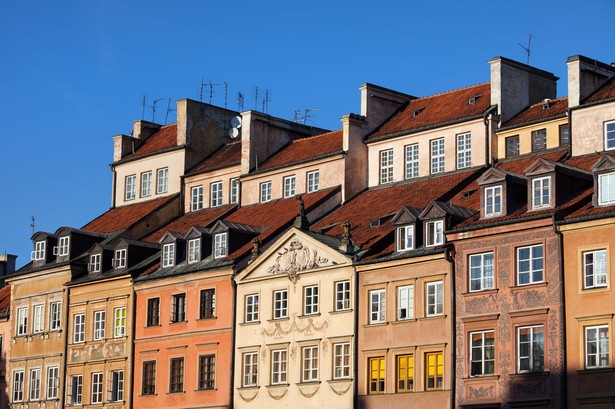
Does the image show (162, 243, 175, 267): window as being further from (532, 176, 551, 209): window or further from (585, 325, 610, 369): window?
(585, 325, 610, 369): window

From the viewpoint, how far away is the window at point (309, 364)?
2621 inches

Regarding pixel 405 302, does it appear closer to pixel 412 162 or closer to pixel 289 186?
pixel 412 162

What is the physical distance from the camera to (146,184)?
8725 cm

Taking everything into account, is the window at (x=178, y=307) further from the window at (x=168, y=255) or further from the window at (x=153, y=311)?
the window at (x=168, y=255)

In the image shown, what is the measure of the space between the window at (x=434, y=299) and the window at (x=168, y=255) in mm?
16958

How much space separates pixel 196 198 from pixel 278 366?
58.1 ft

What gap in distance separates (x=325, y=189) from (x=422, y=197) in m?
7.81

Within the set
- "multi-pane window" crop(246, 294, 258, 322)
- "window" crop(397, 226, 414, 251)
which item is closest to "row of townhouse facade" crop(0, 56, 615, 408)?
"window" crop(397, 226, 414, 251)

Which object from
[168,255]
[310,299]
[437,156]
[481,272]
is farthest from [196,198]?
[481,272]

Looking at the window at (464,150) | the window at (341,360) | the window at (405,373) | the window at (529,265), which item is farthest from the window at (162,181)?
the window at (529,265)

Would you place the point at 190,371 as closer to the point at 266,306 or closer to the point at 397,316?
the point at 266,306

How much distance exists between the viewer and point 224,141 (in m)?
87.7

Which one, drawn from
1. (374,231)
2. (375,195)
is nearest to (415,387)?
(374,231)

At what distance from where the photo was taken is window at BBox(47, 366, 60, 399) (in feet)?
263
